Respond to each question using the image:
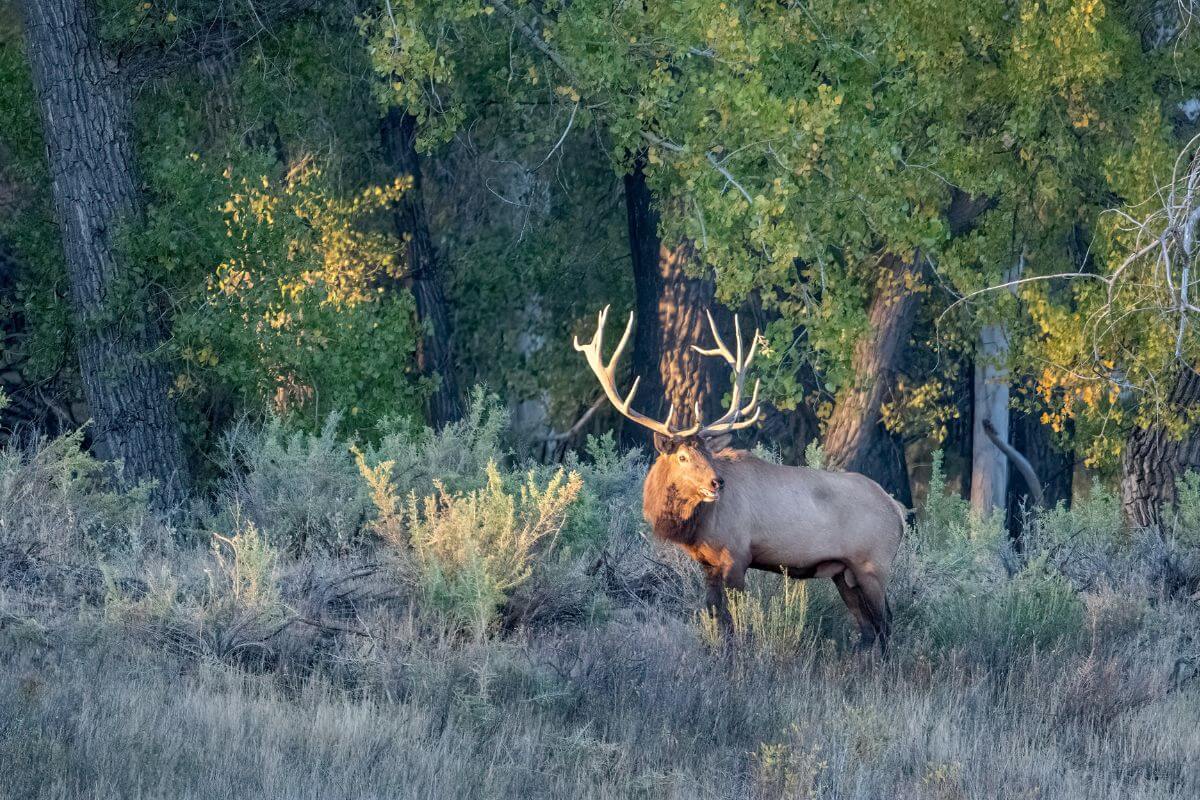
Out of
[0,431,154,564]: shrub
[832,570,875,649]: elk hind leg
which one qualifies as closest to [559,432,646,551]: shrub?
[832,570,875,649]: elk hind leg

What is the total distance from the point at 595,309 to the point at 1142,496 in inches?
269

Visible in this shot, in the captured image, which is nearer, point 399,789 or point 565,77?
point 399,789

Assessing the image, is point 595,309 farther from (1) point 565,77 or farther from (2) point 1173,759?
(2) point 1173,759

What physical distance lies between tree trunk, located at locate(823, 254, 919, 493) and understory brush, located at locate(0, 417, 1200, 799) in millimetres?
5274

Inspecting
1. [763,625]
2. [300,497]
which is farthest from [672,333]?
[763,625]

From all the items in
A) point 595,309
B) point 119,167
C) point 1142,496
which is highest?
point 119,167

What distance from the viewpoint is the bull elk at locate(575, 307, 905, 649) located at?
9.82 metres

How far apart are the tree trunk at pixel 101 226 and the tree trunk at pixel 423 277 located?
4752 mm

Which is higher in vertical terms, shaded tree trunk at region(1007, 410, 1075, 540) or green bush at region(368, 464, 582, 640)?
green bush at region(368, 464, 582, 640)

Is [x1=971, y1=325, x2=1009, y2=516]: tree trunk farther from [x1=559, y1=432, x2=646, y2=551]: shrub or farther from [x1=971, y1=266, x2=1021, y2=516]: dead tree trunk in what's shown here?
[x1=559, y1=432, x2=646, y2=551]: shrub

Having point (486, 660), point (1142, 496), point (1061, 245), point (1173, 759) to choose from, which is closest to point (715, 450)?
point (486, 660)

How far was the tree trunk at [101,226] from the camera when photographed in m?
14.3

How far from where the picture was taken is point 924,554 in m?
12.1

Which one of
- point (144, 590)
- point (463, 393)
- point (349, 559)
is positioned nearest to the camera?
point (144, 590)
